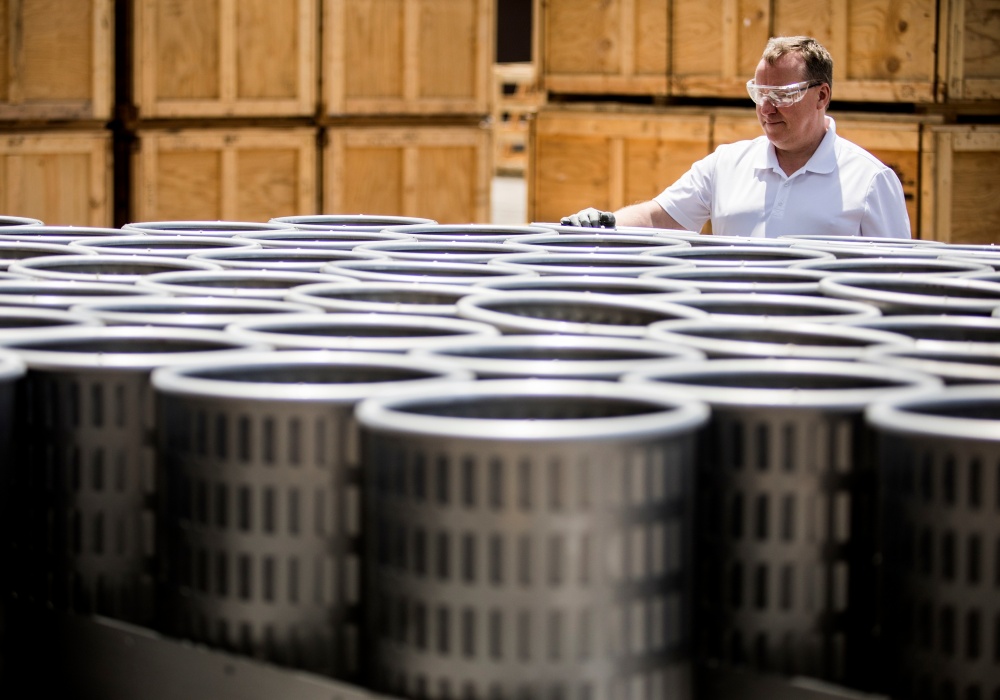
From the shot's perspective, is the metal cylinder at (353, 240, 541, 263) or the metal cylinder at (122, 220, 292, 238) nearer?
Answer: the metal cylinder at (353, 240, 541, 263)

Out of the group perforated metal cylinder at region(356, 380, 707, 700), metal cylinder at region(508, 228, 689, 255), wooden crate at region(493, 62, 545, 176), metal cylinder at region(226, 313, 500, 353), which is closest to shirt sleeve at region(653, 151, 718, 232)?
A: metal cylinder at region(508, 228, 689, 255)

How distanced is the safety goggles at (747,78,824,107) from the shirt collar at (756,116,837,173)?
0.64 feet

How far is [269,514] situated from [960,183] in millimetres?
6235

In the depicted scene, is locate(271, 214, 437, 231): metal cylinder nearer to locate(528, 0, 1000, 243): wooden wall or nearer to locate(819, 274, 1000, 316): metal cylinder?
locate(819, 274, 1000, 316): metal cylinder

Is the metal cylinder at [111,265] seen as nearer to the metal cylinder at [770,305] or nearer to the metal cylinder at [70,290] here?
the metal cylinder at [70,290]

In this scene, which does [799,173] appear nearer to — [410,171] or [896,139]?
[896,139]

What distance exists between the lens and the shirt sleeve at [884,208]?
17.6ft

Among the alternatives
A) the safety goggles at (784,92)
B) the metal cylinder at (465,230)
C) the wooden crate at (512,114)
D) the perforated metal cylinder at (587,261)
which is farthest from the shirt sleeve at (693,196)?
the wooden crate at (512,114)

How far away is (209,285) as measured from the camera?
2.78m

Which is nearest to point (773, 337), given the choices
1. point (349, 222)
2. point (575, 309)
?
point (575, 309)

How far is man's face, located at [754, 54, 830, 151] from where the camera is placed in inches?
217

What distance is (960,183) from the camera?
7.29 metres

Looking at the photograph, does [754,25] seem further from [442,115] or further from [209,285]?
[209,285]

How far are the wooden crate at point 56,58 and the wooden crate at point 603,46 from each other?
261 centimetres
